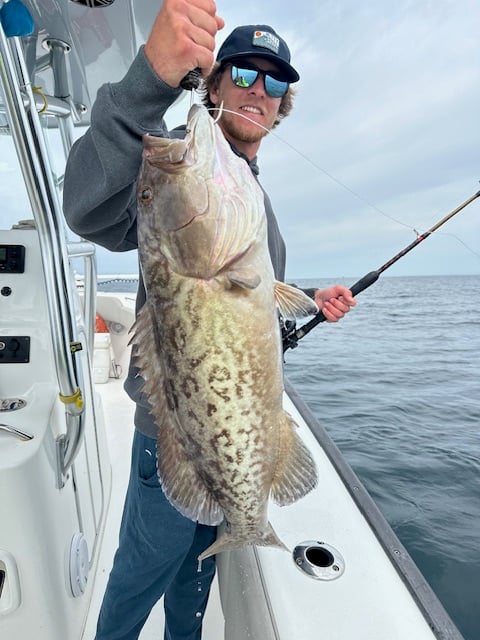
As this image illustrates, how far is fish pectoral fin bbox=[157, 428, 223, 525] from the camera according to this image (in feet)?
4.61

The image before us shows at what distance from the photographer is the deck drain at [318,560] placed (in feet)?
5.64

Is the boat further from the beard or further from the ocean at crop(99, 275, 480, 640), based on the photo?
the ocean at crop(99, 275, 480, 640)

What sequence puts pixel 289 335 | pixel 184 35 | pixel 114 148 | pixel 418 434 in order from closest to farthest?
pixel 184 35
pixel 114 148
pixel 289 335
pixel 418 434

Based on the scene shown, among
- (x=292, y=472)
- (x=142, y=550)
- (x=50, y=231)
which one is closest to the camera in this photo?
(x=292, y=472)

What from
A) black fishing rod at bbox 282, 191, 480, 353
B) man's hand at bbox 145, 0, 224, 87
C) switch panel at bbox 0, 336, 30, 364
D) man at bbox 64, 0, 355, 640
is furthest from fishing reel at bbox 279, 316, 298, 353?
man's hand at bbox 145, 0, 224, 87

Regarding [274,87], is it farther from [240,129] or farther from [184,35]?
[184,35]

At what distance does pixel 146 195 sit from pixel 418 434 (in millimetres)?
6148

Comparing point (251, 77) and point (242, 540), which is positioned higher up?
point (251, 77)

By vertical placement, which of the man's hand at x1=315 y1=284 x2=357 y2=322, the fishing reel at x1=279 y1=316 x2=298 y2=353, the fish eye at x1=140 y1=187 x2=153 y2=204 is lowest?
the fishing reel at x1=279 y1=316 x2=298 y2=353

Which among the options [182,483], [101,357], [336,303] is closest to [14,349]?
[182,483]

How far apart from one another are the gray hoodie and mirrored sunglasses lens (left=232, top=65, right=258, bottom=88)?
2.42ft

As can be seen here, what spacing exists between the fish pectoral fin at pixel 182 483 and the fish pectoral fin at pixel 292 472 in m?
0.22

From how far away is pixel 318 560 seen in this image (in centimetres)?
182

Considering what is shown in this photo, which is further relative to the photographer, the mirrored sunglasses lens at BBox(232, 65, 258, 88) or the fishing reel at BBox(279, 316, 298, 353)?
the fishing reel at BBox(279, 316, 298, 353)
